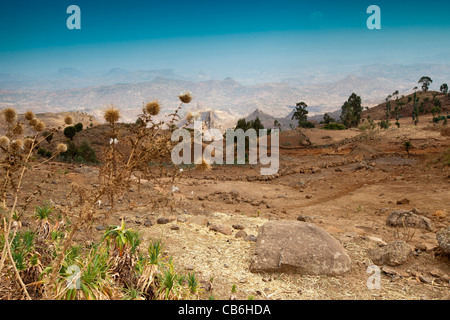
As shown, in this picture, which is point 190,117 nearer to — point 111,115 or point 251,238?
point 111,115

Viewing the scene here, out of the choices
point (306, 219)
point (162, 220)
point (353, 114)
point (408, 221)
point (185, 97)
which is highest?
point (353, 114)

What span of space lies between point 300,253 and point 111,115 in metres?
3.48

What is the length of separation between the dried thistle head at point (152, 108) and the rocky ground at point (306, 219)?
772mm

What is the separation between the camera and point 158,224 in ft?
21.5

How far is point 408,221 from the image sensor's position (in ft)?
24.7

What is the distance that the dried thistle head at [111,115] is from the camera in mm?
2584

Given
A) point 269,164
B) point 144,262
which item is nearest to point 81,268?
point 144,262

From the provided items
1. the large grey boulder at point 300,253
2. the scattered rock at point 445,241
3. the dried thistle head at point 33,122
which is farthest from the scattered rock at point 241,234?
the dried thistle head at point 33,122

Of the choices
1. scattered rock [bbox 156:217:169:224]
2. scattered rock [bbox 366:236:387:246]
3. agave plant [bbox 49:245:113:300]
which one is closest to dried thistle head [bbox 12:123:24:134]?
agave plant [bbox 49:245:113:300]

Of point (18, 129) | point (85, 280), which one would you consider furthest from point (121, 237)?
point (18, 129)

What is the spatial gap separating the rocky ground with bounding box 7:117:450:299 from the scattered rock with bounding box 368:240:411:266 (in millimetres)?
16

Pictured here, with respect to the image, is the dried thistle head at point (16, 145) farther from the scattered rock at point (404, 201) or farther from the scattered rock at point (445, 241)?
the scattered rock at point (404, 201)

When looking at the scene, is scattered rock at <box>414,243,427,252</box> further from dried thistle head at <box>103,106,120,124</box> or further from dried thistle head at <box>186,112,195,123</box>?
dried thistle head at <box>103,106,120,124</box>
